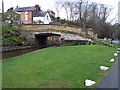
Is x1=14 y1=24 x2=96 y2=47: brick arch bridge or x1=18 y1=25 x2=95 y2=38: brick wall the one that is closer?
x1=14 y1=24 x2=96 y2=47: brick arch bridge

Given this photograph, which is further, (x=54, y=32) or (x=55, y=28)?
(x=55, y=28)

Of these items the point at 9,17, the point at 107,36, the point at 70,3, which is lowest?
the point at 107,36

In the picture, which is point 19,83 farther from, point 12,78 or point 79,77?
point 79,77

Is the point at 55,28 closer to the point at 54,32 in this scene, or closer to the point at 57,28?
the point at 57,28

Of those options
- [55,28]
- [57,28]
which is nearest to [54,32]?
[55,28]

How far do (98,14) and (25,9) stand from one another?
19911 millimetres

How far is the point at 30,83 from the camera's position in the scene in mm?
7492

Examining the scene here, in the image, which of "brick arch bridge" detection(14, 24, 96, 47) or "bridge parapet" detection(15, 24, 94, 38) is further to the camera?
"bridge parapet" detection(15, 24, 94, 38)

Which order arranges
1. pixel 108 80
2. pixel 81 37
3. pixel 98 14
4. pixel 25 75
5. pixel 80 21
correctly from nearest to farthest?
pixel 108 80
pixel 25 75
pixel 81 37
pixel 80 21
pixel 98 14

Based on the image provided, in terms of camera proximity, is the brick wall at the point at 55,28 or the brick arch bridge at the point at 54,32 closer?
the brick arch bridge at the point at 54,32

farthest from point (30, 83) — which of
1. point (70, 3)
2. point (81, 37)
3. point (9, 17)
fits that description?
point (70, 3)

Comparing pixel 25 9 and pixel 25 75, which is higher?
pixel 25 9

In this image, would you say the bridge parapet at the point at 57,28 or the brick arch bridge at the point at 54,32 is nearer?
the brick arch bridge at the point at 54,32

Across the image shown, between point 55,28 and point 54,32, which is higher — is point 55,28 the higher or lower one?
the higher one
